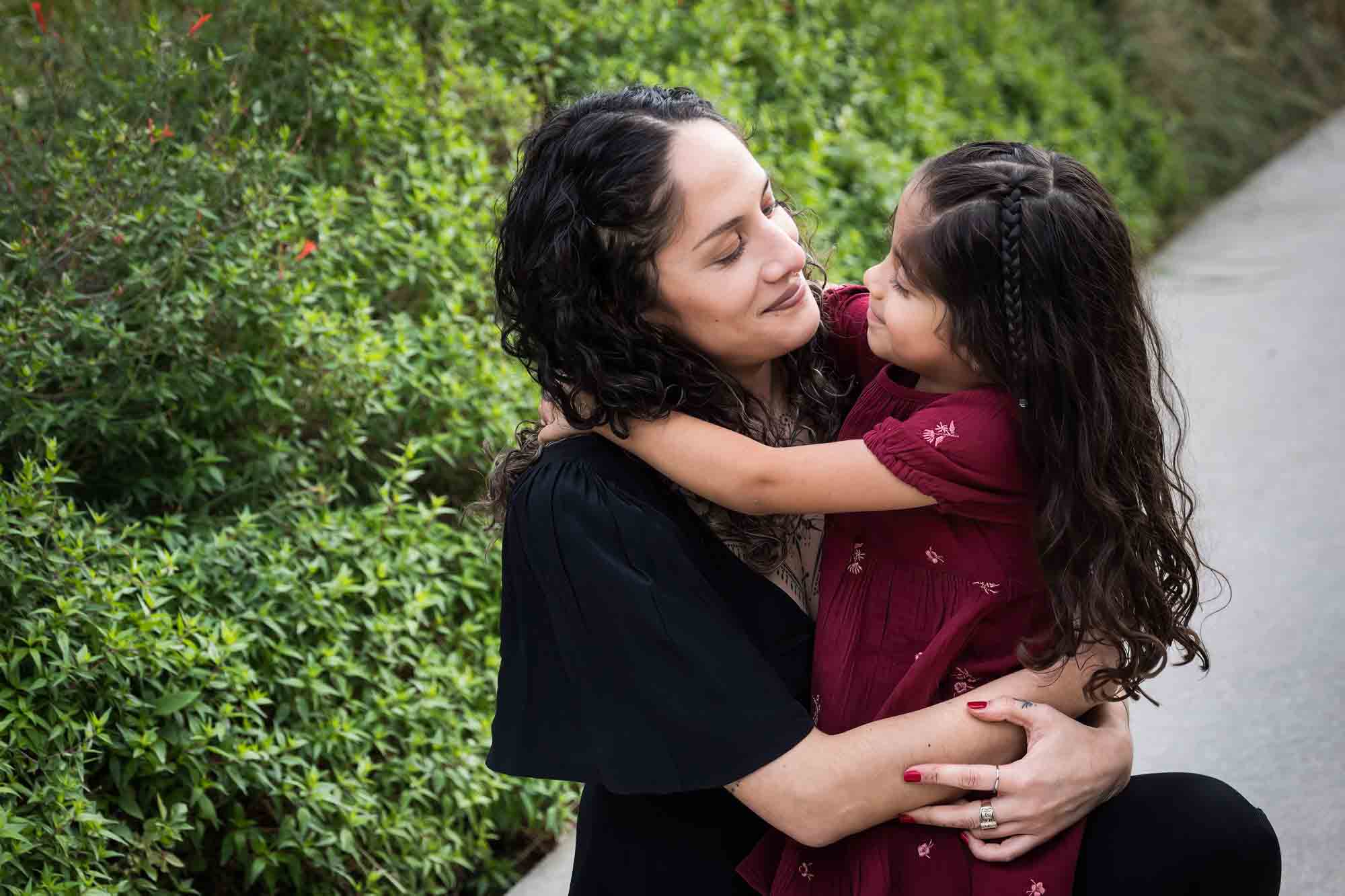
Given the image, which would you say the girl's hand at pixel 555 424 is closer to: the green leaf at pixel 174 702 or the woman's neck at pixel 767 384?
the woman's neck at pixel 767 384

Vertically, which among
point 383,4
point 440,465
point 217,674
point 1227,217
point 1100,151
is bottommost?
point 1227,217

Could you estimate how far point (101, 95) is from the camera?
3424 mm

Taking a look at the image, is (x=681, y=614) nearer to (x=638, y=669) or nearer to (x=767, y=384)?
(x=638, y=669)

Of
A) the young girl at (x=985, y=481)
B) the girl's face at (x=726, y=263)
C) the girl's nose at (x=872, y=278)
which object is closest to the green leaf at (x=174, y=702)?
the young girl at (x=985, y=481)

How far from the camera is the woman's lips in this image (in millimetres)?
1804

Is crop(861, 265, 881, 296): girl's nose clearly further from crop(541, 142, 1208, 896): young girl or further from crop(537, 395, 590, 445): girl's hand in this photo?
crop(537, 395, 590, 445): girl's hand

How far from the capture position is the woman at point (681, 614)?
5.48ft

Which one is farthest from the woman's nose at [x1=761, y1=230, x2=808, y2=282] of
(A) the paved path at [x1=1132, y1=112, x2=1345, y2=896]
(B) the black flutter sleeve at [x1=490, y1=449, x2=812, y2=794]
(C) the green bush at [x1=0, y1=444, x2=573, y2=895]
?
(C) the green bush at [x1=0, y1=444, x2=573, y2=895]

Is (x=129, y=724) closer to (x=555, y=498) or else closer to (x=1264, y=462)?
(x=555, y=498)

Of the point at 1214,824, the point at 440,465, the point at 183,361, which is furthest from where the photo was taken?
the point at 440,465

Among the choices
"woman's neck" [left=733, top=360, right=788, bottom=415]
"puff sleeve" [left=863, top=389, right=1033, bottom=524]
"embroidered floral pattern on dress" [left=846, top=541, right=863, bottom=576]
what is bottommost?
"embroidered floral pattern on dress" [left=846, top=541, right=863, bottom=576]

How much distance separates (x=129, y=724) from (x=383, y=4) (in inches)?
90.8

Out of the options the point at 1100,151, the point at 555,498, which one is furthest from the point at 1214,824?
the point at 1100,151

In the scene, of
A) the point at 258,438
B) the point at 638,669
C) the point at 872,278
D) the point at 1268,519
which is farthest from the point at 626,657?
the point at 1268,519
